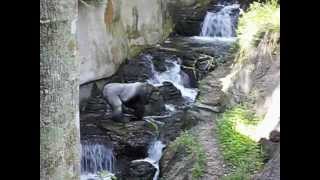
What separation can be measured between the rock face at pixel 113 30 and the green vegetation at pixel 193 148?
0.21m

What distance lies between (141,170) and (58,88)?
261 millimetres

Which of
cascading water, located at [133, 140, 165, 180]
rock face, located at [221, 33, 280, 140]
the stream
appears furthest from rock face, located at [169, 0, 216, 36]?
cascading water, located at [133, 140, 165, 180]

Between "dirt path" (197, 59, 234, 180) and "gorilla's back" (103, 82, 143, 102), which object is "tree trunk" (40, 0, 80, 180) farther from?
"dirt path" (197, 59, 234, 180)

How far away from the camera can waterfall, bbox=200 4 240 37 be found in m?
1.16

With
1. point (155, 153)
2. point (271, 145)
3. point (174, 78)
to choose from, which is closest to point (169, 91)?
point (174, 78)

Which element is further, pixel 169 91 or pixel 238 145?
pixel 169 91

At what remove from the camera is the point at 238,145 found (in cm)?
111

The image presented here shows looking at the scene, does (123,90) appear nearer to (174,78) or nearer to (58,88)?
(174,78)
